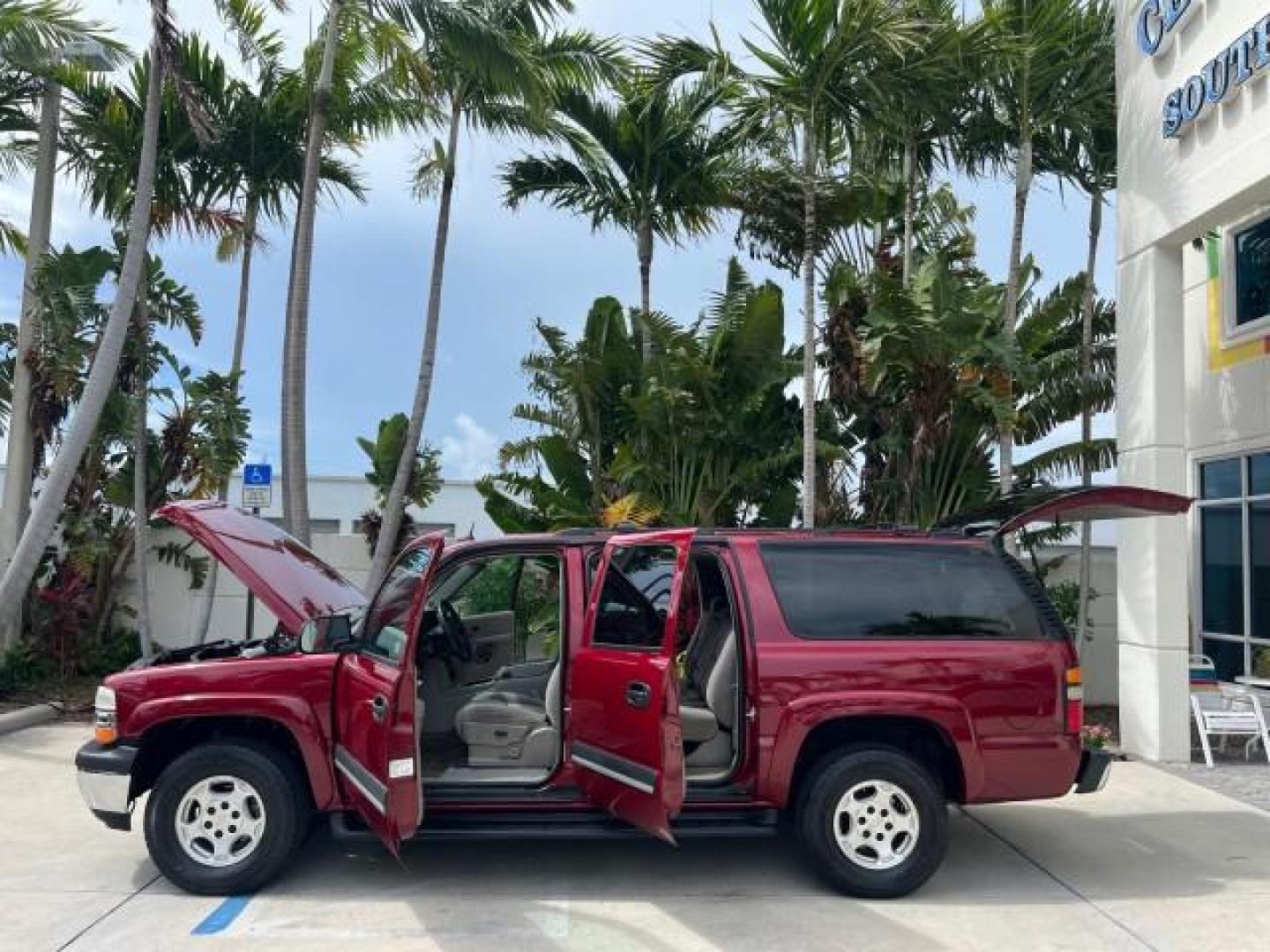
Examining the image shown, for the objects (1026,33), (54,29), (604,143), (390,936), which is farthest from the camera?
(604,143)

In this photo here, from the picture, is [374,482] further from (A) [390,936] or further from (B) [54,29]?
(A) [390,936]

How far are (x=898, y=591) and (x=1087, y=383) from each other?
7.76 m

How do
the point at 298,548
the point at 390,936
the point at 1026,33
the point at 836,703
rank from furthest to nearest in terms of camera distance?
1. the point at 1026,33
2. the point at 298,548
3. the point at 836,703
4. the point at 390,936

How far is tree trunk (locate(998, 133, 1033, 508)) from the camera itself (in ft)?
36.9

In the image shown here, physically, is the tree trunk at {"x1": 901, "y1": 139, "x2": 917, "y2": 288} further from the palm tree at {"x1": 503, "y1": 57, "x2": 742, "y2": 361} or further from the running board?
the running board

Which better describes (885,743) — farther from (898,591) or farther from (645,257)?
(645,257)

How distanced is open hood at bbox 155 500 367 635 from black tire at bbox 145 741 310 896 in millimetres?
770

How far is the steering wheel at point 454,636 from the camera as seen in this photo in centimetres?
638

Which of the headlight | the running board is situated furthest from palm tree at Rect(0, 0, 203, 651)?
the running board

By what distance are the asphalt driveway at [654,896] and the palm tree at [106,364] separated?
13.4ft

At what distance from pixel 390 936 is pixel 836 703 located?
2.40 metres

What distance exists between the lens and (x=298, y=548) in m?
6.71

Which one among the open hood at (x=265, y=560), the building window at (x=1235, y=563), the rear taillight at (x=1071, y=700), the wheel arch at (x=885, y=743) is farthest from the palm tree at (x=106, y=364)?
the building window at (x=1235, y=563)

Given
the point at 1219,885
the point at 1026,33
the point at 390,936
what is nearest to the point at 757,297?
Result: the point at 1026,33
